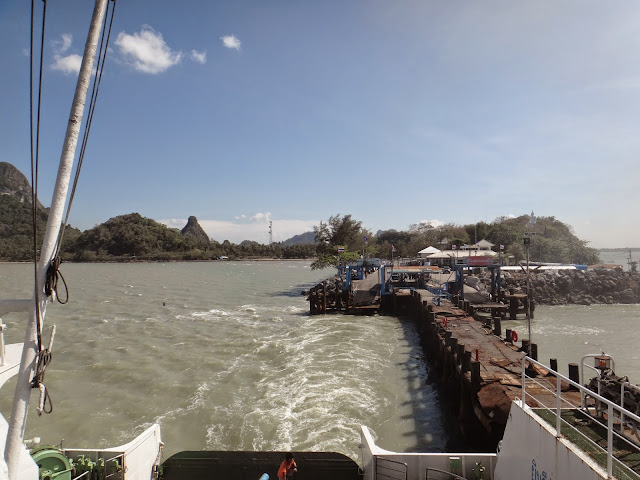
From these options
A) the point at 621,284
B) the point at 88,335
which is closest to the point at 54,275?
the point at 88,335

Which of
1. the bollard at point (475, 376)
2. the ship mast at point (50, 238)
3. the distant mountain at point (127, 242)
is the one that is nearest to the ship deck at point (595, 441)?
the bollard at point (475, 376)

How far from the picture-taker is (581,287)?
41.1 meters

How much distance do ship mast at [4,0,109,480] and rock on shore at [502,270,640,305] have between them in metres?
41.2

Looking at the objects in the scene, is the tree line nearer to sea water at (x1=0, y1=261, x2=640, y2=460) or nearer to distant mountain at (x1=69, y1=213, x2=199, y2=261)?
sea water at (x1=0, y1=261, x2=640, y2=460)

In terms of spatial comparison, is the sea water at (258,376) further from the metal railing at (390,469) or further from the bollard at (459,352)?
the metal railing at (390,469)

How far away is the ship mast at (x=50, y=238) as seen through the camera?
14.3 ft

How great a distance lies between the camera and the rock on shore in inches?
1545

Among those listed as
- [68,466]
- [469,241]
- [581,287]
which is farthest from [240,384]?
→ [469,241]

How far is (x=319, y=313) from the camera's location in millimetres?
33062

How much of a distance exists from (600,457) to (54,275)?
23.3ft

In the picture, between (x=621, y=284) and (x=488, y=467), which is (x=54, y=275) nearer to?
(x=488, y=467)

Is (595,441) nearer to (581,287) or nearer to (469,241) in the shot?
(581,287)

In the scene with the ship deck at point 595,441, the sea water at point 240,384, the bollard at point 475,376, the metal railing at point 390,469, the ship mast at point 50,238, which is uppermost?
the ship mast at point 50,238

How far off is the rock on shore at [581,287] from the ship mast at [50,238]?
135 feet
